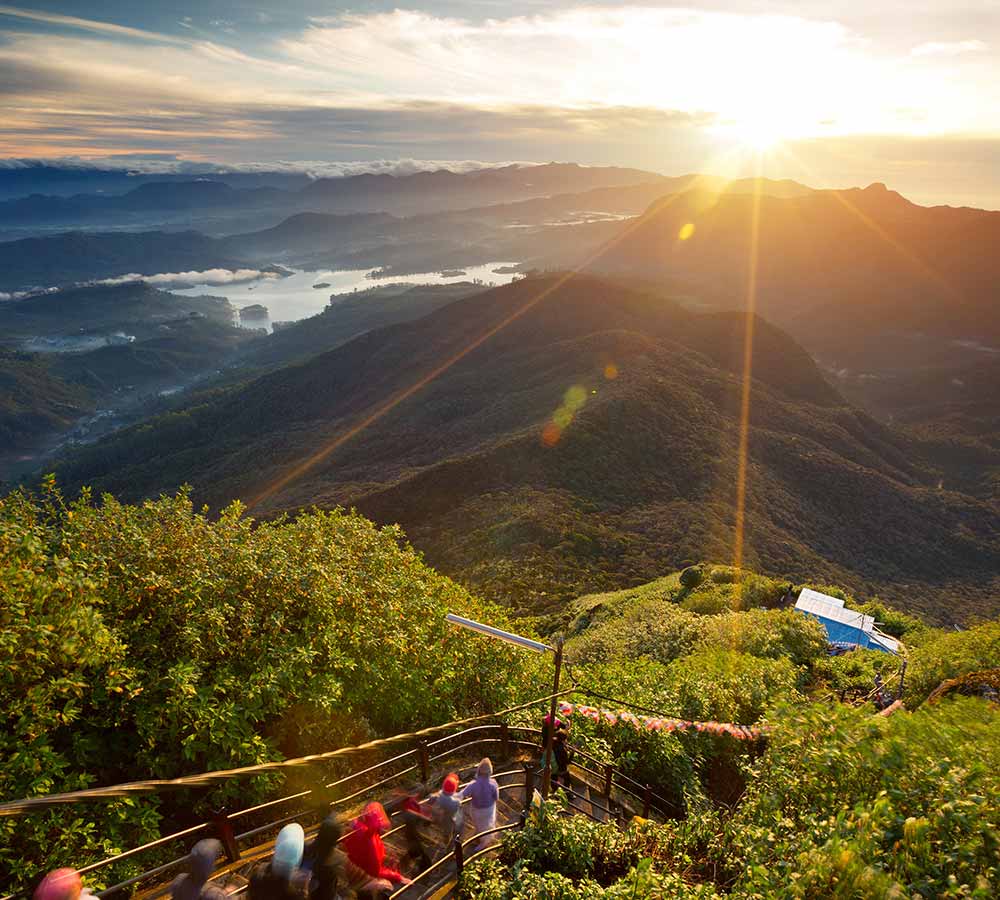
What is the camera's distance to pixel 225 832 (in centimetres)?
685

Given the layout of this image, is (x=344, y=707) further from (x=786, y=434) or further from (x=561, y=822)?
(x=786, y=434)

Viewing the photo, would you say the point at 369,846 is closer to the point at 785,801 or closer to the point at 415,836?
the point at 415,836

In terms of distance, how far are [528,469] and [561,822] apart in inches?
2181

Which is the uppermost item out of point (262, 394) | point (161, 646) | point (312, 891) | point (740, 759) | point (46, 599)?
point (46, 599)

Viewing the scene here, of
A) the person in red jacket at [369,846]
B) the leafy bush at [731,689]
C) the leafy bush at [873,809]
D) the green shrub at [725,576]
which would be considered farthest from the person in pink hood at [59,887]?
the green shrub at [725,576]

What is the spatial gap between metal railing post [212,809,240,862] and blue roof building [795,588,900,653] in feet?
92.4

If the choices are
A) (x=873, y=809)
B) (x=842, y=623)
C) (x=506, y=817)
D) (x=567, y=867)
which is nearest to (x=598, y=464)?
(x=842, y=623)

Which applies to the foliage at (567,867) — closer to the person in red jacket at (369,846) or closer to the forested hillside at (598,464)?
the person in red jacket at (369,846)

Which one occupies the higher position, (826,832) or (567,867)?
(826,832)

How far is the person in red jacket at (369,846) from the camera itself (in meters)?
7.04

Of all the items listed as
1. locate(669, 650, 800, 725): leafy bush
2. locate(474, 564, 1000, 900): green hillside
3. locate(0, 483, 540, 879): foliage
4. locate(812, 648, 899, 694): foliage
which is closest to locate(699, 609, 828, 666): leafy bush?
locate(812, 648, 899, 694): foliage

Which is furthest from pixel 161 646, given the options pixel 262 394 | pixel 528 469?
pixel 262 394

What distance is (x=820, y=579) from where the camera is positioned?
5212 cm

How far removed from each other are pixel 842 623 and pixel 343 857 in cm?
3148
